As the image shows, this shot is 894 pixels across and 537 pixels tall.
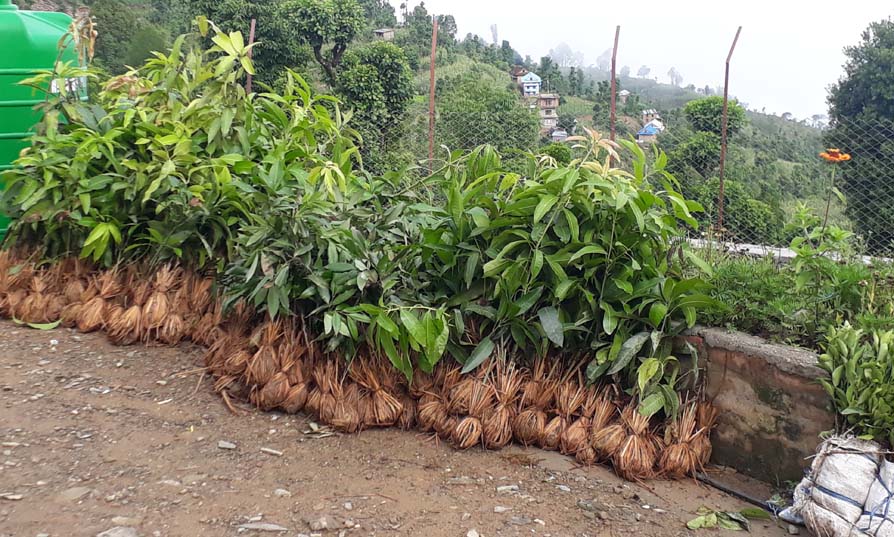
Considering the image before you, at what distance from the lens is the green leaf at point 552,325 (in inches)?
101

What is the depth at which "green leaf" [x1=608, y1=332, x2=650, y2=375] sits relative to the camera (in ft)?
8.49

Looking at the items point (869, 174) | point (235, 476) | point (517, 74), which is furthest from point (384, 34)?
point (235, 476)

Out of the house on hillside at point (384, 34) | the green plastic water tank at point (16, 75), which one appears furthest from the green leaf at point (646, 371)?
the house on hillside at point (384, 34)

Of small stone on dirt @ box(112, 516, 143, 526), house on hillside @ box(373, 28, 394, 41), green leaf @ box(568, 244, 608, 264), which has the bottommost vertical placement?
small stone on dirt @ box(112, 516, 143, 526)

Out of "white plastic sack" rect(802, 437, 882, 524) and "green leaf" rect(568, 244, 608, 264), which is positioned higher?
"green leaf" rect(568, 244, 608, 264)

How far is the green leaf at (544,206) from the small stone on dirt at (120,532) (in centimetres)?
159

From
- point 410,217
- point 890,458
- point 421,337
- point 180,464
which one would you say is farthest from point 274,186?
point 890,458

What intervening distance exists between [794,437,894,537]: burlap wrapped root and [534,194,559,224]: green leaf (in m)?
1.19

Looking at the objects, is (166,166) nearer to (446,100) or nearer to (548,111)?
(446,100)

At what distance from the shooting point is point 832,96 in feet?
26.6

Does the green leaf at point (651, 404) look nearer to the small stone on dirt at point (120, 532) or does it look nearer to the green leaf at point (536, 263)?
the green leaf at point (536, 263)

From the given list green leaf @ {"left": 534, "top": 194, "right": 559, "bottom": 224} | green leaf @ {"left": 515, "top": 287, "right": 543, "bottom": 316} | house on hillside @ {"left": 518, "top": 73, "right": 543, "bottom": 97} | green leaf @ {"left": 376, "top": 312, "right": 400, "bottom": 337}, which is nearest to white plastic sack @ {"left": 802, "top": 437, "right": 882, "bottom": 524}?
green leaf @ {"left": 515, "top": 287, "right": 543, "bottom": 316}

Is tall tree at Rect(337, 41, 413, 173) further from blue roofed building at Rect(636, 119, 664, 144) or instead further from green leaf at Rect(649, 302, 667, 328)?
green leaf at Rect(649, 302, 667, 328)

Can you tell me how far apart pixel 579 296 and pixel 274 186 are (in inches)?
50.5
